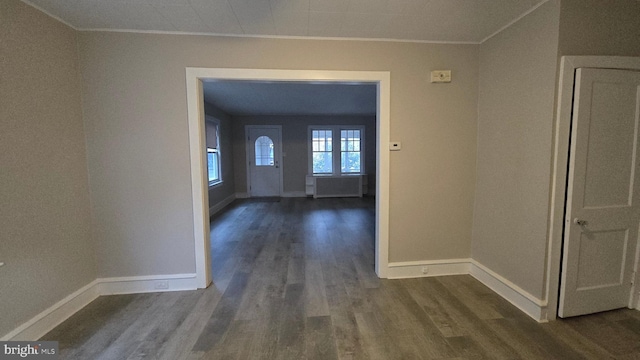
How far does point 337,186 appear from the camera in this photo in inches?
305

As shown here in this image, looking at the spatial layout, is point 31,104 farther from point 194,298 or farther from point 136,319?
point 194,298

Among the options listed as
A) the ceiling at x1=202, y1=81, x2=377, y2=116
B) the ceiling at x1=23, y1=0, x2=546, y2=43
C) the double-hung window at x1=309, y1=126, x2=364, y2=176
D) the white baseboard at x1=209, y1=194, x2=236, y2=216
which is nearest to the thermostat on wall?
the ceiling at x1=23, y1=0, x2=546, y2=43

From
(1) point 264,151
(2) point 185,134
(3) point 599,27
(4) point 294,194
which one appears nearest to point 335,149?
(4) point 294,194

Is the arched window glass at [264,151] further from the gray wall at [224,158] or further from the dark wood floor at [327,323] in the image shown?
the dark wood floor at [327,323]

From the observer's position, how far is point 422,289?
244 cm

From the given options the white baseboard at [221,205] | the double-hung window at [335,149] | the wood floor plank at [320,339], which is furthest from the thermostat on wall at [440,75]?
the double-hung window at [335,149]

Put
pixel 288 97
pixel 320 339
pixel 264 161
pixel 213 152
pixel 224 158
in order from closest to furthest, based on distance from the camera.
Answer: pixel 320 339 → pixel 288 97 → pixel 213 152 → pixel 224 158 → pixel 264 161

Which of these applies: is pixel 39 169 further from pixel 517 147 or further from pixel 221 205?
pixel 221 205

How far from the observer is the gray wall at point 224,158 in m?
5.96

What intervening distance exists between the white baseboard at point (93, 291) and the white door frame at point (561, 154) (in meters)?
3.07

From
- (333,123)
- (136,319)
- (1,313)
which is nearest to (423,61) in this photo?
(136,319)

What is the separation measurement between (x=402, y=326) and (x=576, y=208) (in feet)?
5.14

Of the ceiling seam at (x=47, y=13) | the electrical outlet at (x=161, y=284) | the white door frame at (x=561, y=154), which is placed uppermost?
the ceiling seam at (x=47, y=13)

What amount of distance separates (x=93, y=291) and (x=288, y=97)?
423cm
